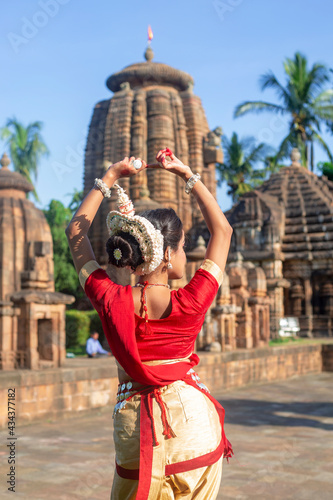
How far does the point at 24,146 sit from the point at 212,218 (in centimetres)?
3796

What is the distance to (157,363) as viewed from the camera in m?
2.09

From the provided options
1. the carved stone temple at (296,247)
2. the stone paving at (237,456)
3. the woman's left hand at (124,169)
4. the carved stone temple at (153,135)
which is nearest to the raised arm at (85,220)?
the woman's left hand at (124,169)

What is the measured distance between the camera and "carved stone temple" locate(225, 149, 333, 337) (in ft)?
71.0

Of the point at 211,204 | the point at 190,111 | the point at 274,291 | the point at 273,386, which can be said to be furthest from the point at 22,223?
the point at 190,111

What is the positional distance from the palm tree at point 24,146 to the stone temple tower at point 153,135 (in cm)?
1143

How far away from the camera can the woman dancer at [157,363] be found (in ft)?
6.64

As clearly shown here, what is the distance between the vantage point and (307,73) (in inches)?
1318

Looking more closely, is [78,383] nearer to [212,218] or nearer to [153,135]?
[212,218]

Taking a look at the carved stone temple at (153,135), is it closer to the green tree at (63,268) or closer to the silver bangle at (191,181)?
the green tree at (63,268)

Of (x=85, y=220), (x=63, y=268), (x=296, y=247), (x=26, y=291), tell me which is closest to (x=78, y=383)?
(x=26, y=291)

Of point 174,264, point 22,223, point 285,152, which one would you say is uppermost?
point 285,152

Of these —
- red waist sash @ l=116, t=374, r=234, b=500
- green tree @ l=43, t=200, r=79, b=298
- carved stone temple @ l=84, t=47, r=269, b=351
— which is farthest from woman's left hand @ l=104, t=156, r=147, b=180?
green tree @ l=43, t=200, r=79, b=298

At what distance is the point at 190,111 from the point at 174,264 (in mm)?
25149

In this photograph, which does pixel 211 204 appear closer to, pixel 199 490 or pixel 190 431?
pixel 190 431
